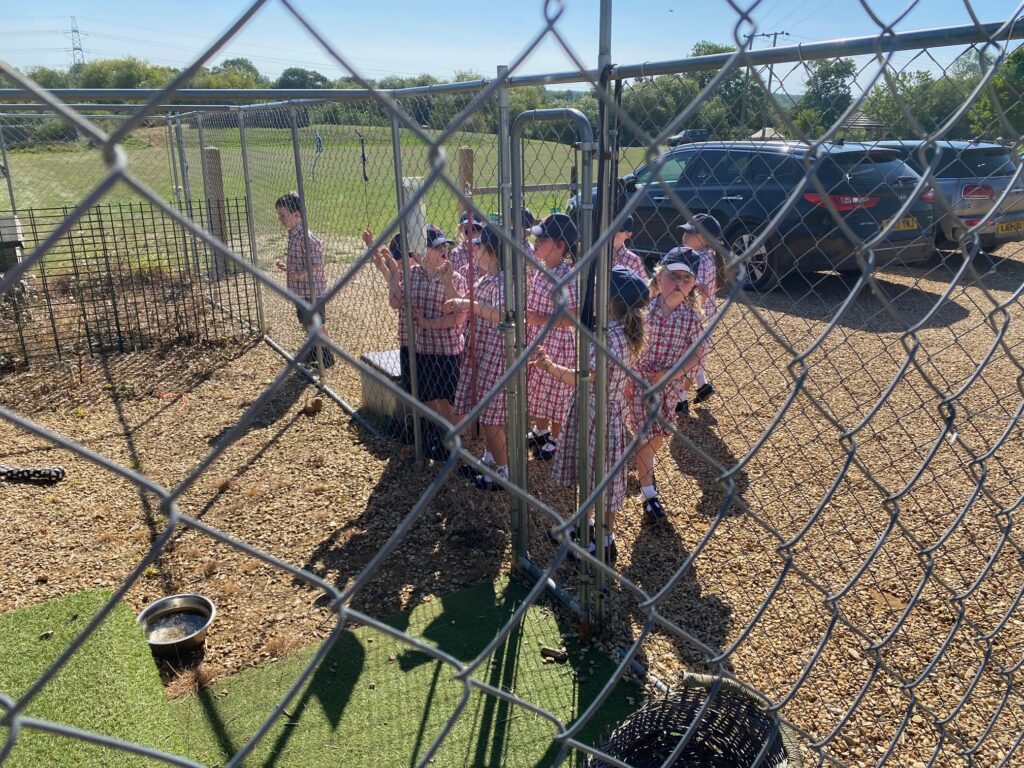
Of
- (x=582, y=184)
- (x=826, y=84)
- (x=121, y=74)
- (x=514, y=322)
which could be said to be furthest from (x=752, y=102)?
(x=121, y=74)

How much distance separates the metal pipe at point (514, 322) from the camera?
3.44 m

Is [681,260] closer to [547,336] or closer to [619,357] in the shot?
[547,336]

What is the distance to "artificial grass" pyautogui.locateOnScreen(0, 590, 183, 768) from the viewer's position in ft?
8.72

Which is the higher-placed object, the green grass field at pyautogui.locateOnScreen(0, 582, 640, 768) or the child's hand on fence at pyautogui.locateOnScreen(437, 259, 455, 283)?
the child's hand on fence at pyautogui.locateOnScreen(437, 259, 455, 283)

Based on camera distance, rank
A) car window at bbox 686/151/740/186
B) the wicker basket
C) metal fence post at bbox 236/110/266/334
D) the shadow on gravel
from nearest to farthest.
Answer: the wicker basket
metal fence post at bbox 236/110/266/334
car window at bbox 686/151/740/186
the shadow on gravel

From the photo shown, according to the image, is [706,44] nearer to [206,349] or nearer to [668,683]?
[668,683]

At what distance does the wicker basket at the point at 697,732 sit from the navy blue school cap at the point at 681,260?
2561mm

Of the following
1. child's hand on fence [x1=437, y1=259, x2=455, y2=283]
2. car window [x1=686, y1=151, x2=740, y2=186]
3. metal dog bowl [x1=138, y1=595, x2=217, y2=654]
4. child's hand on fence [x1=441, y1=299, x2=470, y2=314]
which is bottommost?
metal dog bowl [x1=138, y1=595, x2=217, y2=654]

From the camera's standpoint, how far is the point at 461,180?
4516mm

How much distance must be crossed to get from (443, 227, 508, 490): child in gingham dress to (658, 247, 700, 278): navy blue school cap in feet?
3.24

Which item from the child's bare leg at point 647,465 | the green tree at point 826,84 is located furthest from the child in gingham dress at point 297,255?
the green tree at point 826,84

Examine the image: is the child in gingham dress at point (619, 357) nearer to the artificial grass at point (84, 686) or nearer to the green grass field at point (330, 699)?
the green grass field at point (330, 699)

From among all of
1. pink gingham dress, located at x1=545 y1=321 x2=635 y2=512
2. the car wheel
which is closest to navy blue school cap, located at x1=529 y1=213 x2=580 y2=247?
pink gingham dress, located at x1=545 y1=321 x2=635 y2=512

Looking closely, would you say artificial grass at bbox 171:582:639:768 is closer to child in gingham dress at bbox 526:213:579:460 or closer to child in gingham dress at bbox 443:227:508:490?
child in gingham dress at bbox 526:213:579:460
